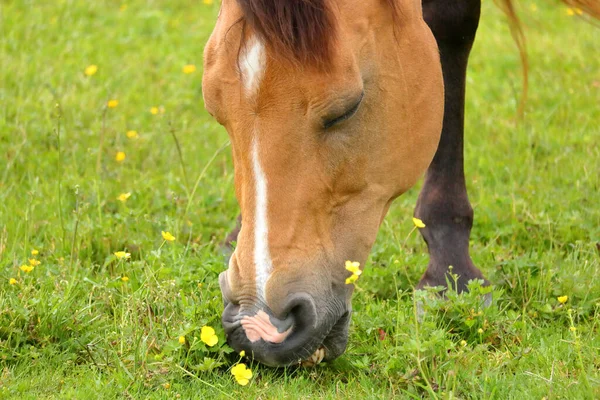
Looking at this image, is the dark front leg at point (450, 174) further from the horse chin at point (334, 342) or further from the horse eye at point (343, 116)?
the horse eye at point (343, 116)

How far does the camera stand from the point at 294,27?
106 inches

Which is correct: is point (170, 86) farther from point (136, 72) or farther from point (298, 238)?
point (298, 238)

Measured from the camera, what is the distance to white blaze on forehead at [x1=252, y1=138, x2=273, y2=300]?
2728mm

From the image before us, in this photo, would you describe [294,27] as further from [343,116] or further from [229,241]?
[229,241]

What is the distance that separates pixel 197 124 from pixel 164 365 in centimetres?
308

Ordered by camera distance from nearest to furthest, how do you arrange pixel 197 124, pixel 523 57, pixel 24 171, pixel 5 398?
pixel 5 398 → pixel 523 57 → pixel 24 171 → pixel 197 124

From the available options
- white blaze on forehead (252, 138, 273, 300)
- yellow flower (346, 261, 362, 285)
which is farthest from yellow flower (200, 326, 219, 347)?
yellow flower (346, 261, 362, 285)

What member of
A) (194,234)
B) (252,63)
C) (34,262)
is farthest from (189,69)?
(252,63)

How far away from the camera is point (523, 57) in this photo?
14.8 ft

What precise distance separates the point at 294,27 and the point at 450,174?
1.64 metres

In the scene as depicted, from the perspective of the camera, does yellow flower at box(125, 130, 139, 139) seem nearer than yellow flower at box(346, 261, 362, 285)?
No

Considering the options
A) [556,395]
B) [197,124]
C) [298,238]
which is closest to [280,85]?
[298,238]

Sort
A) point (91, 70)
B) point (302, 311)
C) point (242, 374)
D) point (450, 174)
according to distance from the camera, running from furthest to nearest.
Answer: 1. point (91, 70)
2. point (450, 174)
3. point (242, 374)
4. point (302, 311)

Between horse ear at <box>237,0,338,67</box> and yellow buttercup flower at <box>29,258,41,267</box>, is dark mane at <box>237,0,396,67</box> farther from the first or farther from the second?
yellow buttercup flower at <box>29,258,41,267</box>
